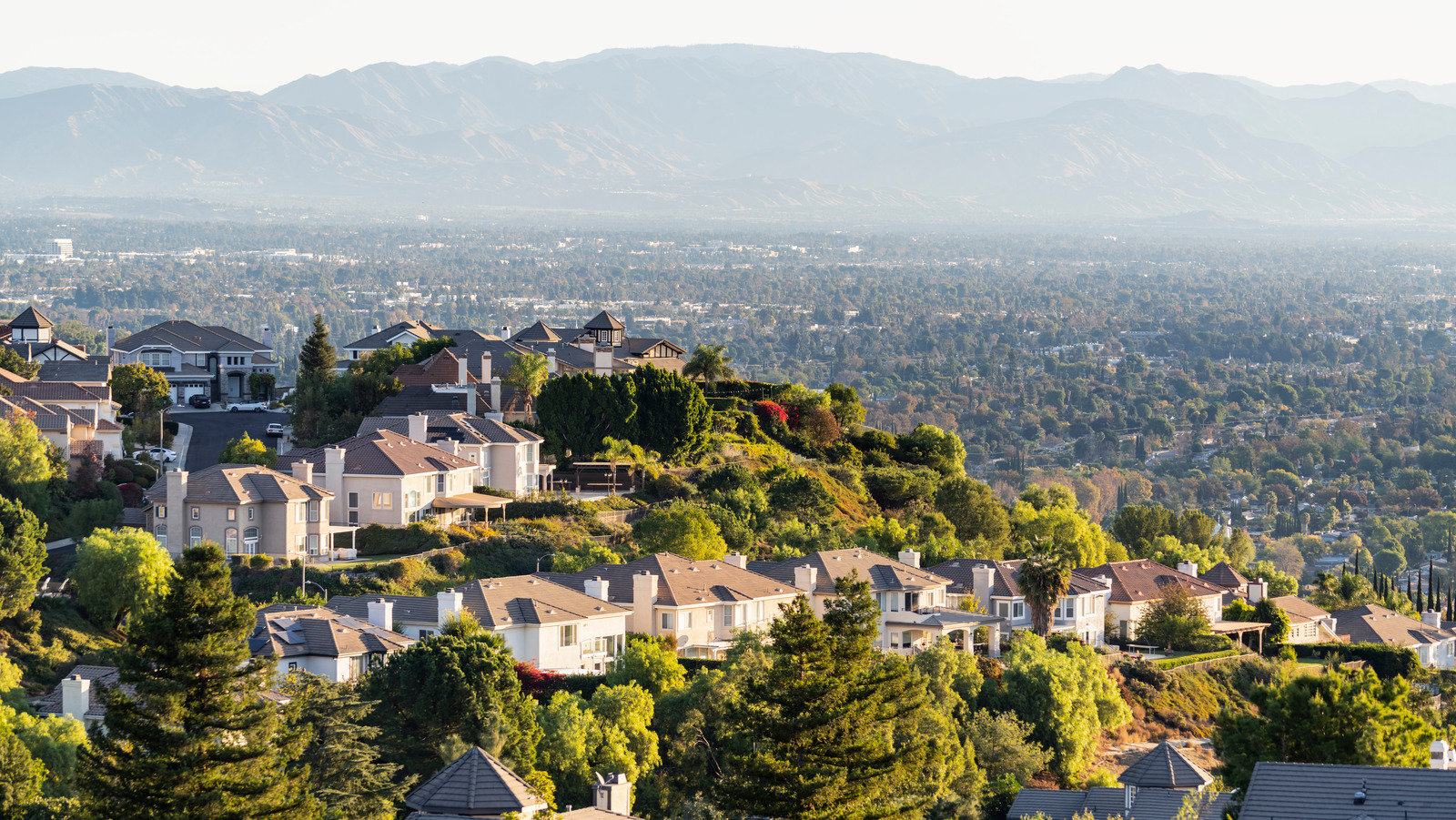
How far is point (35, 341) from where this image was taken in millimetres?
96688

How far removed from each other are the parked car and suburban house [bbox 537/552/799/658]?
→ 23.7 metres

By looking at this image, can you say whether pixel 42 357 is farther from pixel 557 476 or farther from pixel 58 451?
pixel 557 476

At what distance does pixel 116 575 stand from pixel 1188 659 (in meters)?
33.9

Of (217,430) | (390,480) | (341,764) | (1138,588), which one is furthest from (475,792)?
(217,430)

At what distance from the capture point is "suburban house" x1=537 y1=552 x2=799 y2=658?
59.3m

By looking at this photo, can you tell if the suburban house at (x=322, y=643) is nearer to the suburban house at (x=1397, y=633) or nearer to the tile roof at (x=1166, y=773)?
the tile roof at (x=1166, y=773)

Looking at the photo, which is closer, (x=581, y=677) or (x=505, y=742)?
(x=505, y=742)

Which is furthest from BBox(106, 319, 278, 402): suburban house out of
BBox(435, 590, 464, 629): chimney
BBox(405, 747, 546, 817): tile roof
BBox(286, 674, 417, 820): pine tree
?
BBox(405, 747, 546, 817): tile roof

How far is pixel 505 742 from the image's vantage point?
46969mm

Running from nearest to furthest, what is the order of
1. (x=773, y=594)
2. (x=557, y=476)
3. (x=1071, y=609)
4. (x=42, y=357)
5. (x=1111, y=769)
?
(x=1111, y=769) → (x=773, y=594) → (x=1071, y=609) → (x=557, y=476) → (x=42, y=357)

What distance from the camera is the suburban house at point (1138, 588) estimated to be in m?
72.4

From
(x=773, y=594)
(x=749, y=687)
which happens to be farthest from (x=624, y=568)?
(x=749, y=687)

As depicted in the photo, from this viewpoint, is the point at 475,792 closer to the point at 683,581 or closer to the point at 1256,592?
the point at 683,581

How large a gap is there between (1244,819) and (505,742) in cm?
1958
